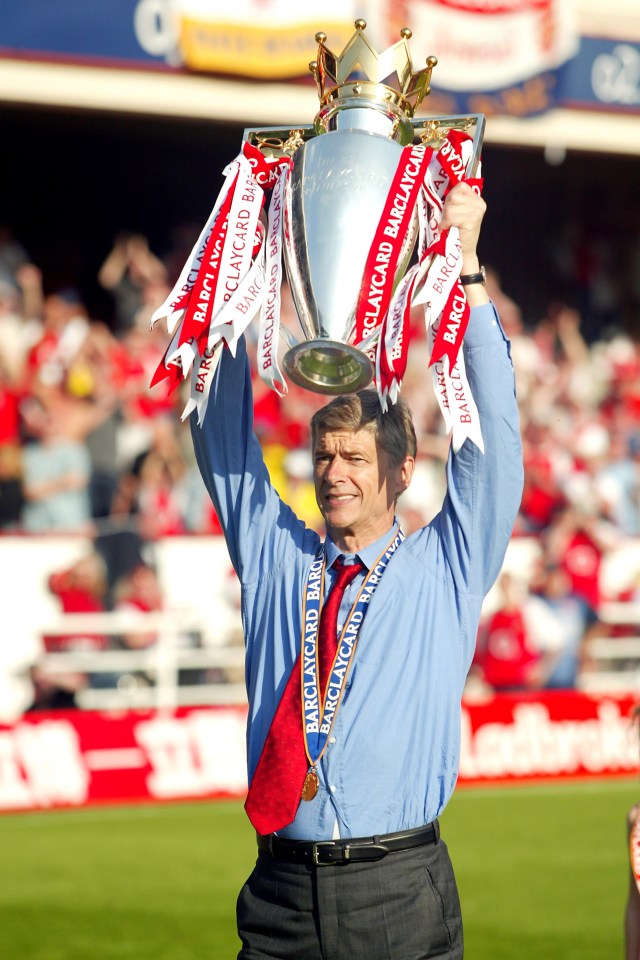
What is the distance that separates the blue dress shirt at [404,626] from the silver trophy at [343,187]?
0.97 feet

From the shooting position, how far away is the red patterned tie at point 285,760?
10.0ft

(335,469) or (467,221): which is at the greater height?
(467,221)

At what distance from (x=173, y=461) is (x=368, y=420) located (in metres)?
8.53

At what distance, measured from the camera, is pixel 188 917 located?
6836 mm

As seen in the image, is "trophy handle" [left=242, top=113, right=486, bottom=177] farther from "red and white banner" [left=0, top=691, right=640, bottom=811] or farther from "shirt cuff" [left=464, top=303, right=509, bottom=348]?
"red and white banner" [left=0, top=691, right=640, bottom=811]

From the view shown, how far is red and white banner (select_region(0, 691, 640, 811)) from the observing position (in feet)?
31.0

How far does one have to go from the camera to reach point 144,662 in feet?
34.2

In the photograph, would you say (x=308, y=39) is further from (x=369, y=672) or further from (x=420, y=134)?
(x=369, y=672)

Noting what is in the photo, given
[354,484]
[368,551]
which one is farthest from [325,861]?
[354,484]

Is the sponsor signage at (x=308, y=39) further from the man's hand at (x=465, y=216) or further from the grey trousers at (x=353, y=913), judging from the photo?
the grey trousers at (x=353, y=913)

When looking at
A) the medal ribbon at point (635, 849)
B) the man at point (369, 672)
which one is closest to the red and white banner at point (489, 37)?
the medal ribbon at point (635, 849)

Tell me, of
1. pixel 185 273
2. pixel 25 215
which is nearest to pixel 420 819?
pixel 185 273

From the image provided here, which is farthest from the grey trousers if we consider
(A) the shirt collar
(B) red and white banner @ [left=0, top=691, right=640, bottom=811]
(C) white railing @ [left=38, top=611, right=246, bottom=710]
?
(C) white railing @ [left=38, top=611, right=246, bottom=710]

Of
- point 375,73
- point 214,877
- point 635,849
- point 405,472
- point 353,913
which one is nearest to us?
point 353,913
